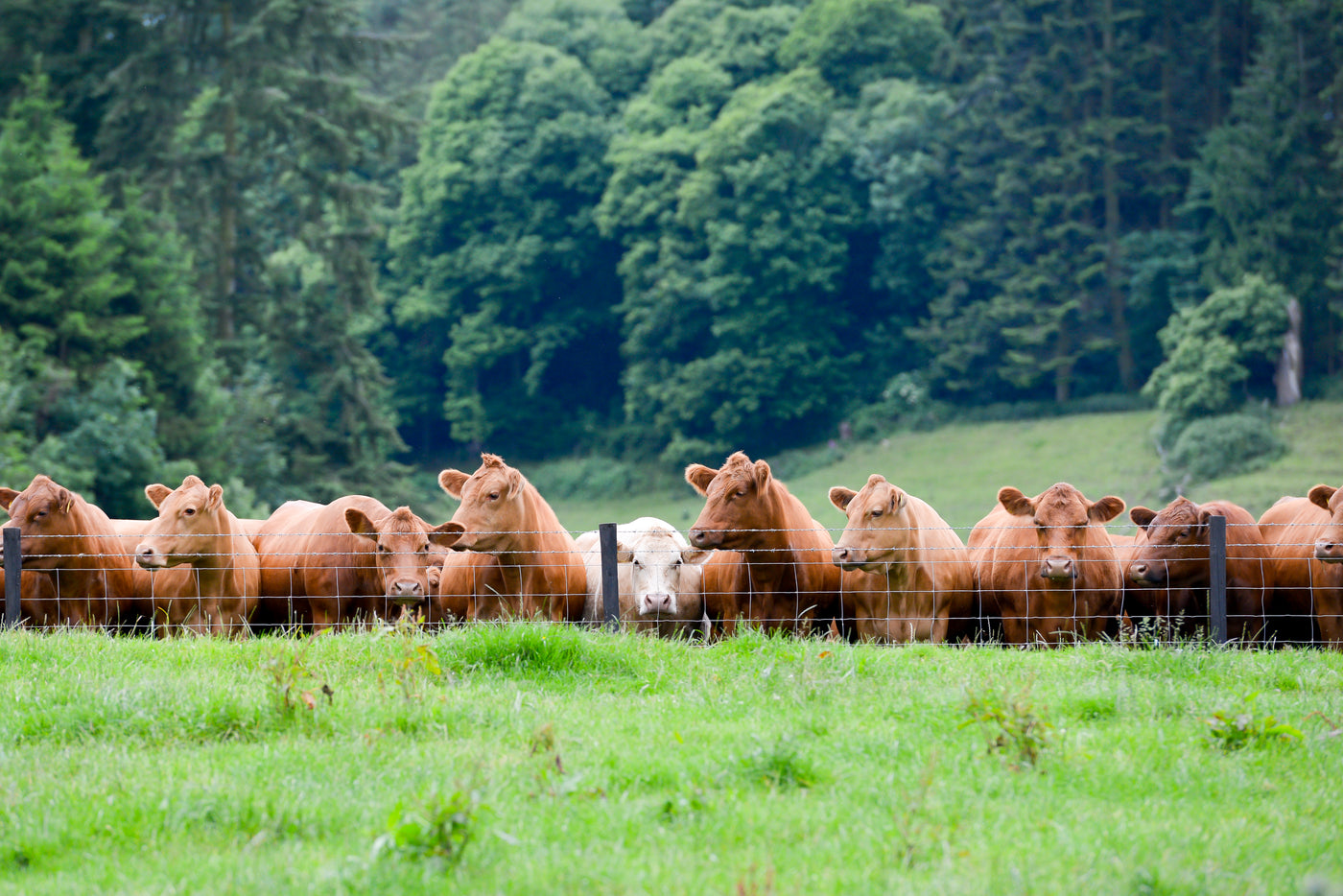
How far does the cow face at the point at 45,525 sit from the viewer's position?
33.8ft

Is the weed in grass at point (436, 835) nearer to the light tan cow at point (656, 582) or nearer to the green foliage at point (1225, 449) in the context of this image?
the light tan cow at point (656, 582)

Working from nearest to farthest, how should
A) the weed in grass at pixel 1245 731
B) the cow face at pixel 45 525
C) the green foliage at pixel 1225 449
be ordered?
1. the weed in grass at pixel 1245 731
2. the cow face at pixel 45 525
3. the green foliage at pixel 1225 449

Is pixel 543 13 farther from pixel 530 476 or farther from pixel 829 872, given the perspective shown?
pixel 829 872

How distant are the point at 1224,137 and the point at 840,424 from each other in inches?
610

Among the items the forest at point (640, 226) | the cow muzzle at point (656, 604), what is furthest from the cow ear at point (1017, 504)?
the forest at point (640, 226)

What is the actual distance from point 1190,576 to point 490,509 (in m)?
5.36

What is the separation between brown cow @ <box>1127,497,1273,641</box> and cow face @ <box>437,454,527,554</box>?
468cm

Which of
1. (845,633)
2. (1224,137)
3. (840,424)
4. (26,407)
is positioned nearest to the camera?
(845,633)

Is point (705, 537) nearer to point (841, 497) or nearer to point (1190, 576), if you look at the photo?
point (841, 497)

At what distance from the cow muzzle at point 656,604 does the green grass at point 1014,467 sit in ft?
76.2

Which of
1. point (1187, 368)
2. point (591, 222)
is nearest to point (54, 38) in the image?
point (591, 222)

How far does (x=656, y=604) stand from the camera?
10.0 metres

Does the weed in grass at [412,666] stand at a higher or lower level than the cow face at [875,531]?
lower

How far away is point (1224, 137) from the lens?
41531 millimetres
